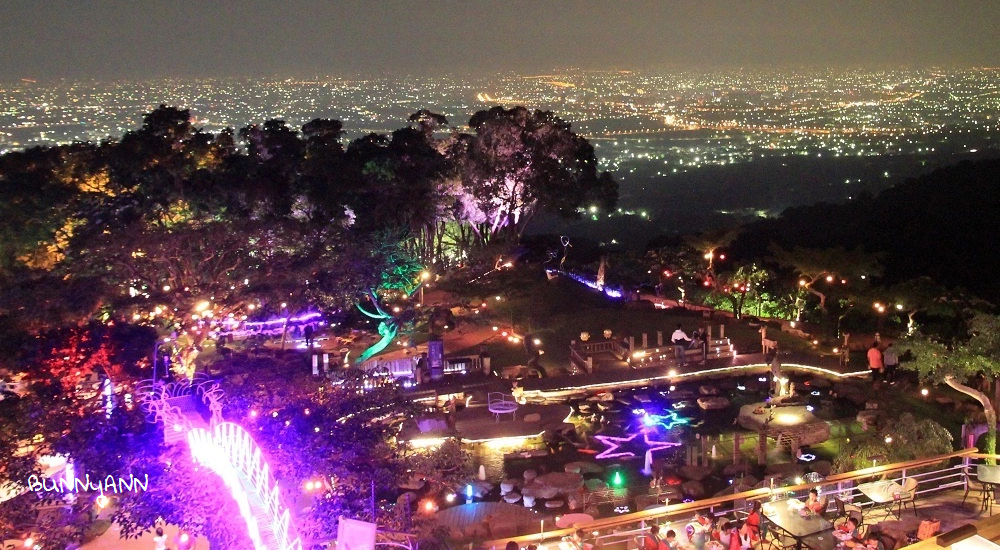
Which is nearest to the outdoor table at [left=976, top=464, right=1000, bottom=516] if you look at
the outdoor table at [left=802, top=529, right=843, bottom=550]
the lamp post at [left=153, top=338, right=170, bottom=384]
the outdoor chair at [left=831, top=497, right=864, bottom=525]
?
the outdoor chair at [left=831, top=497, right=864, bottom=525]

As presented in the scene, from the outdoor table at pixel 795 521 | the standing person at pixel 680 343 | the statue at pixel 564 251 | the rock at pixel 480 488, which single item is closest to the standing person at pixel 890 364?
the standing person at pixel 680 343

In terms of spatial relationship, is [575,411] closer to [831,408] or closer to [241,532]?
[831,408]

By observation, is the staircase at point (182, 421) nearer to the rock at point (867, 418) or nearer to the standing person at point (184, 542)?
the standing person at point (184, 542)

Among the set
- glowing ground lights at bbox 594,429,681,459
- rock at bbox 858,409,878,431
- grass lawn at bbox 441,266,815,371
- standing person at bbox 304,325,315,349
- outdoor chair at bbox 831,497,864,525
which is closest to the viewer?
→ outdoor chair at bbox 831,497,864,525

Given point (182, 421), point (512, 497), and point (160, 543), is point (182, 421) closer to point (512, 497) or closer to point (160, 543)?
point (160, 543)

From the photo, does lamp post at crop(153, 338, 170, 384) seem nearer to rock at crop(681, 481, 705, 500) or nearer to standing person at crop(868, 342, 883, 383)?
rock at crop(681, 481, 705, 500)

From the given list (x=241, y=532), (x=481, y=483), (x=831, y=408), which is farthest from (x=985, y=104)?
(x=241, y=532)
